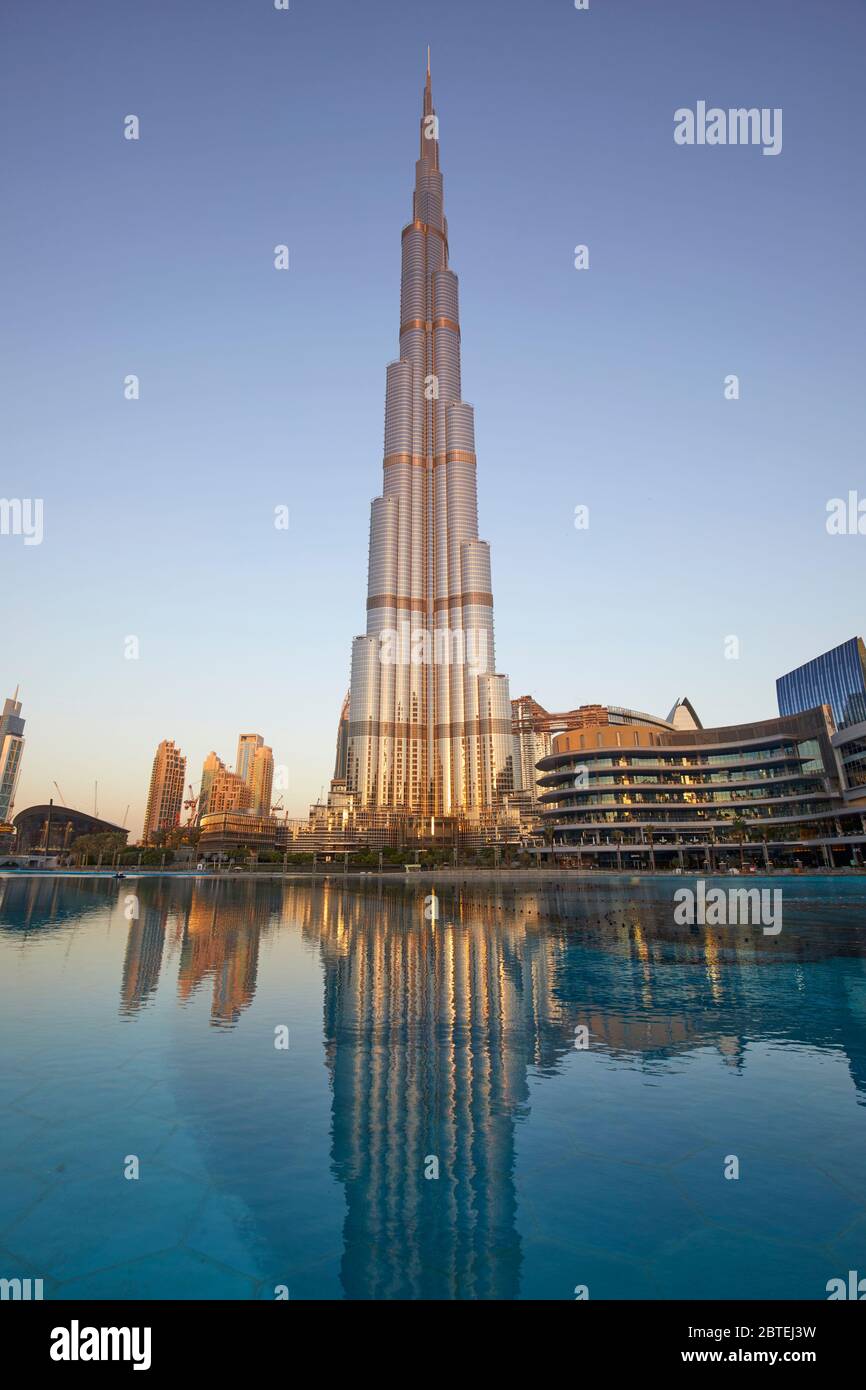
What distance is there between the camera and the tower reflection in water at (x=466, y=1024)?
910 centimetres

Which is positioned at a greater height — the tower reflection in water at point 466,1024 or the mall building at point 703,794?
the mall building at point 703,794

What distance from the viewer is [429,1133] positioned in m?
12.0

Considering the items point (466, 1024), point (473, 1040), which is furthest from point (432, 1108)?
point (466, 1024)

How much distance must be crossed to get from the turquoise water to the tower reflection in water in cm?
8

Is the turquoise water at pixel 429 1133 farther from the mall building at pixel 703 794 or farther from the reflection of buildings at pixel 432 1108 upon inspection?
the mall building at pixel 703 794

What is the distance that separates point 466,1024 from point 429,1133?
7.78m

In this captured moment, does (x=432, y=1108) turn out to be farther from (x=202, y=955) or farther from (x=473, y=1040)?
(x=202, y=955)

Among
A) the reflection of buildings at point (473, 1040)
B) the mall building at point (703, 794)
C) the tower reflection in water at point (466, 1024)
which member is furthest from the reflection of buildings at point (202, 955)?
the mall building at point (703, 794)

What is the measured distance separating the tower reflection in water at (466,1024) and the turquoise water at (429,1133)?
8 centimetres

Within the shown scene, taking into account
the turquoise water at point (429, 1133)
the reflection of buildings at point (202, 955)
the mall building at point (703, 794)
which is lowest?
the reflection of buildings at point (202, 955)

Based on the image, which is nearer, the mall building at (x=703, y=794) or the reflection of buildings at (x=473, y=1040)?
the reflection of buildings at (x=473, y=1040)
